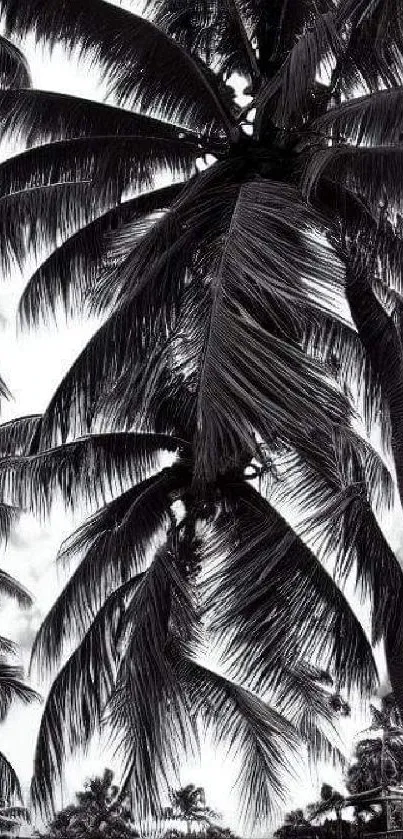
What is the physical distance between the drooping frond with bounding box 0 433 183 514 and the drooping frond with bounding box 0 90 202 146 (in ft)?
9.57

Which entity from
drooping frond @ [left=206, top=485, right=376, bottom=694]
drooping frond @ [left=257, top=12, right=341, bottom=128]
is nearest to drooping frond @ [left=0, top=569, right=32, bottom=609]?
drooping frond @ [left=206, top=485, right=376, bottom=694]

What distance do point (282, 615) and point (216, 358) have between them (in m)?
2.57

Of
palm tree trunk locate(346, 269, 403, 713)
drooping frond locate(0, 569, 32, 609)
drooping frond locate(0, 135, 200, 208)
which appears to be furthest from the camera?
drooping frond locate(0, 569, 32, 609)

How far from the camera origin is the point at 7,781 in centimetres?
1780

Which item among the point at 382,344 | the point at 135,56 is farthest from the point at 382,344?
the point at 135,56

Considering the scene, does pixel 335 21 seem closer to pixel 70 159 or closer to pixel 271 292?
pixel 271 292

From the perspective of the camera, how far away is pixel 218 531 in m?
9.88

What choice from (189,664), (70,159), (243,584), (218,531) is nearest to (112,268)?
(70,159)

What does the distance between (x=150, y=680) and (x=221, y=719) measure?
3211mm

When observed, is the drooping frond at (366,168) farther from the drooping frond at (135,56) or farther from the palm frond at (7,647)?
the palm frond at (7,647)

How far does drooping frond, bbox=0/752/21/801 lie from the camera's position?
17.7 m

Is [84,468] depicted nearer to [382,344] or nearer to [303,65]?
[382,344]

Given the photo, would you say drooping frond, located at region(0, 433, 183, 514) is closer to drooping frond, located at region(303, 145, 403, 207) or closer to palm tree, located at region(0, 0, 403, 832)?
palm tree, located at region(0, 0, 403, 832)

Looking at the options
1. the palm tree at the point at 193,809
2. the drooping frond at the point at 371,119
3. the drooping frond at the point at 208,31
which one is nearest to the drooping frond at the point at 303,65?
the drooping frond at the point at 371,119
